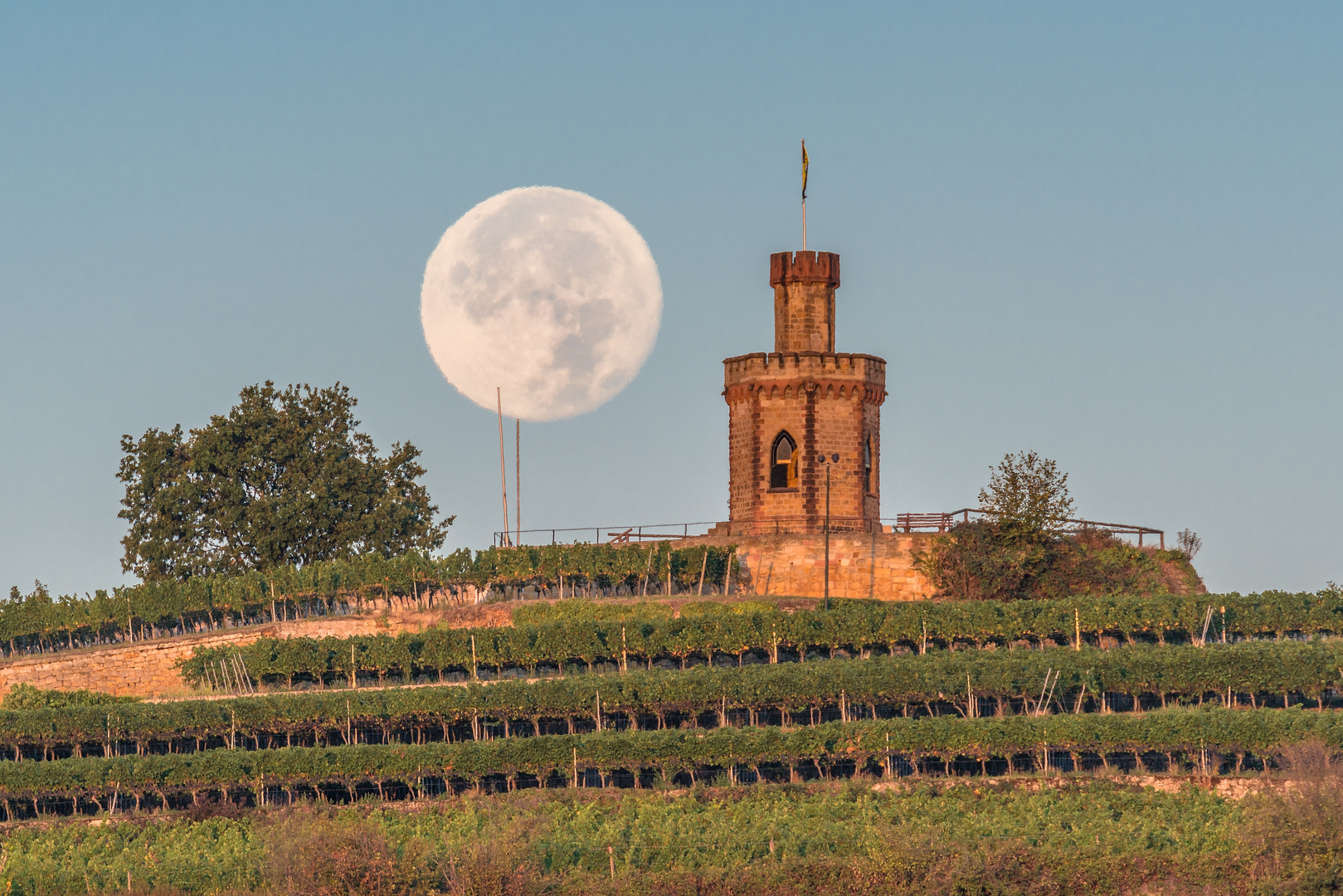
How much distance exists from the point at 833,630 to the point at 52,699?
2497cm

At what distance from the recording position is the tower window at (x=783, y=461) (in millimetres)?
66188

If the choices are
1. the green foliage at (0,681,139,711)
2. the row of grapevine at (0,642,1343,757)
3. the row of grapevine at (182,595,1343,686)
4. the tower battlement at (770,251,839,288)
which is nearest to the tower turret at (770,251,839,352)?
the tower battlement at (770,251,839,288)

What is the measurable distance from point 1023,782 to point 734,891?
1132 cm

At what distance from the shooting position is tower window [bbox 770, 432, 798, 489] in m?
66.2

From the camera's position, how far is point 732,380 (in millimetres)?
67562

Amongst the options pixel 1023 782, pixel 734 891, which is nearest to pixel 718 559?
pixel 1023 782

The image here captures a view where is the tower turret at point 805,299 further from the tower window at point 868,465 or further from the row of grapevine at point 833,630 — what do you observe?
the row of grapevine at point 833,630

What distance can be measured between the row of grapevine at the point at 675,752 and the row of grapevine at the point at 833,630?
6.75m

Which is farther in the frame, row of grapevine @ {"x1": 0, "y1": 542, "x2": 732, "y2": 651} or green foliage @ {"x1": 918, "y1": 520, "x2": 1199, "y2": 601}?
row of grapevine @ {"x1": 0, "y1": 542, "x2": 732, "y2": 651}

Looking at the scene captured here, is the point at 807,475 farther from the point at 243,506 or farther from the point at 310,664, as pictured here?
the point at 243,506

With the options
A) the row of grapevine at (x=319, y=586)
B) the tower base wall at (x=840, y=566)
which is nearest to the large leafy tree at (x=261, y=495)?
the row of grapevine at (x=319, y=586)

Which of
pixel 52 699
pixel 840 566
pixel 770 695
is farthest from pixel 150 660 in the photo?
pixel 770 695

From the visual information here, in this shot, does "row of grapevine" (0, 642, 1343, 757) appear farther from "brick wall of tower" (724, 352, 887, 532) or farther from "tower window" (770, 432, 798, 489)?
"tower window" (770, 432, 798, 489)

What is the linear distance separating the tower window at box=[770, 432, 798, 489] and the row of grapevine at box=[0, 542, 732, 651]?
399 cm
